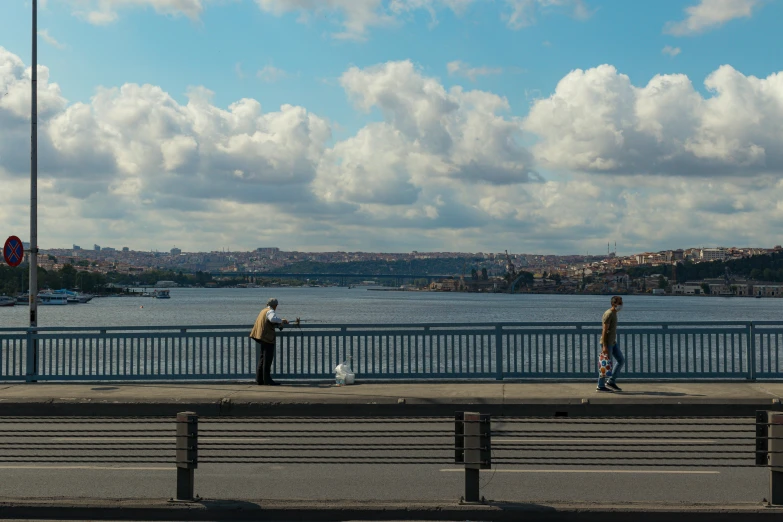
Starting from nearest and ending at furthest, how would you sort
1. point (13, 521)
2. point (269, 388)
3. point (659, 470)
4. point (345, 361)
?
1. point (13, 521)
2. point (659, 470)
3. point (269, 388)
4. point (345, 361)

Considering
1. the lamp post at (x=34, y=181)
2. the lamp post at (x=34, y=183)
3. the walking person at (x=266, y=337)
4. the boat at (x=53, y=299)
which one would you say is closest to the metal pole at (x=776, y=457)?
the walking person at (x=266, y=337)

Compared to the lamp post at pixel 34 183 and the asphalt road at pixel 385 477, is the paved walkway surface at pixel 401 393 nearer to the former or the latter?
the lamp post at pixel 34 183

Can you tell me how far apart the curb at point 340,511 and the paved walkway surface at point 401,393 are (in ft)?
21.7

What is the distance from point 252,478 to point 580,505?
344cm

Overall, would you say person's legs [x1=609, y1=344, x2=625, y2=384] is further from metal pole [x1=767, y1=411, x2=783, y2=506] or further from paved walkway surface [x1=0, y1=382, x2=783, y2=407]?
metal pole [x1=767, y1=411, x2=783, y2=506]

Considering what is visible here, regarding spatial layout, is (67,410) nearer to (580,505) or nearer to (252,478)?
(252,478)

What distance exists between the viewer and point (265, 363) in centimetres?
1633

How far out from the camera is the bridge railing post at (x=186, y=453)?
7.49 m

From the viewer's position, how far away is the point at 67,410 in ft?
46.9

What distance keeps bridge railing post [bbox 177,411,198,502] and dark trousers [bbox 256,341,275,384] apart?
338 inches

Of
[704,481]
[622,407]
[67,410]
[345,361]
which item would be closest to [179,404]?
[67,410]

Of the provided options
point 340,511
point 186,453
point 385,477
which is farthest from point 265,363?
point 340,511

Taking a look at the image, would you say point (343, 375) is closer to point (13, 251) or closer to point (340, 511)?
point (13, 251)

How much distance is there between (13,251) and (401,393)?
27.5 ft
